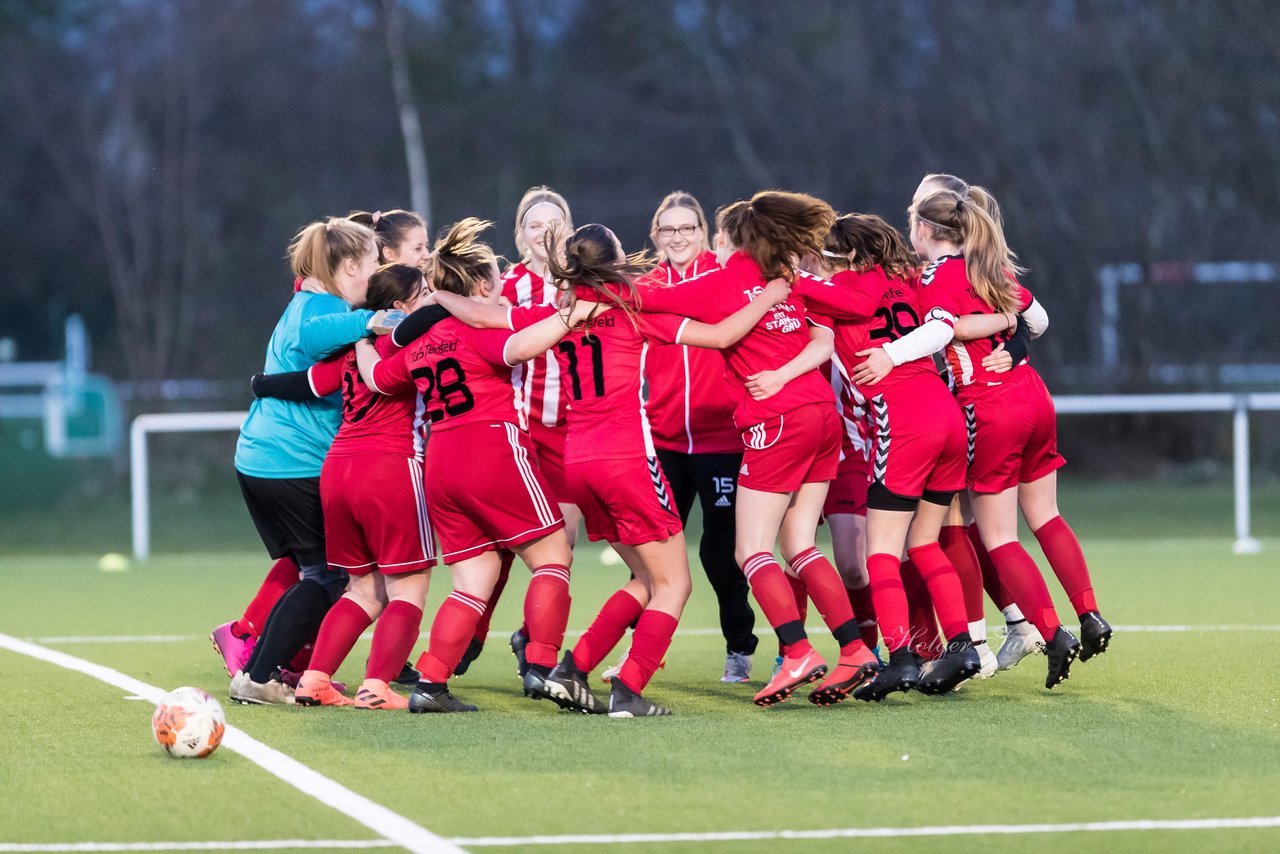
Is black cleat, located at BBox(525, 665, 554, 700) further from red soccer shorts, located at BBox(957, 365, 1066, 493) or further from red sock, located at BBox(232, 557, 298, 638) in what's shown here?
red soccer shorts, located at BBox(957, 365, 1066, 493)

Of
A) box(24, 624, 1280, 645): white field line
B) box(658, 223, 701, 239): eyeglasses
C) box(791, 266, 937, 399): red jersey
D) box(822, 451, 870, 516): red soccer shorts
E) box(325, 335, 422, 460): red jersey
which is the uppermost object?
box(658, 223, 701, 239): eyeglasses

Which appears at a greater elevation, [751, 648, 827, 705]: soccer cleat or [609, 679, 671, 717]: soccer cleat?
[751, 648, 827, 705]: soccer cleat

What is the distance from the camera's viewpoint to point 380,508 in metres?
6.30

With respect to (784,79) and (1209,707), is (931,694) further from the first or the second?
(784,79)

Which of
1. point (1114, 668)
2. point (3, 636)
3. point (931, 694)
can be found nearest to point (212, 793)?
point (931, 694)

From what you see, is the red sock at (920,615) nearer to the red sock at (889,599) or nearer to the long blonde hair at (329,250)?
the red sock at (889,599)

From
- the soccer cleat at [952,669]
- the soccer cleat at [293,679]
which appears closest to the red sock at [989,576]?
the soccer cleat at [952,669]

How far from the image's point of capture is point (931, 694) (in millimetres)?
6434

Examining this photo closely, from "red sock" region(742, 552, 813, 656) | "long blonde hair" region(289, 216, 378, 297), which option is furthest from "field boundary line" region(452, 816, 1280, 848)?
"long blonde hair" region(289, 216, 378, 297)

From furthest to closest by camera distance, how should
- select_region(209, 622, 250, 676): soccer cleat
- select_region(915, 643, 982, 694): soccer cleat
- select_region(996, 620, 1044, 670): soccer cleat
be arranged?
select_region(209, 622, 250, 676): soccer cleat < select_region(996, 620, 1044, 670): soccer cleat < select_region(915, 643, 982, 694): soccer cleat

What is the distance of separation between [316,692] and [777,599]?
174 cm

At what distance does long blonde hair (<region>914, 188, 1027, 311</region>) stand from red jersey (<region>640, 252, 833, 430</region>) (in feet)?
2.32

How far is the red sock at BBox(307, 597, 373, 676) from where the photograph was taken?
6422mm

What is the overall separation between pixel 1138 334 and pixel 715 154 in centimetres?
825
